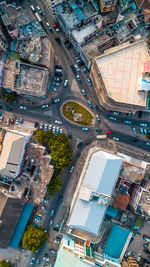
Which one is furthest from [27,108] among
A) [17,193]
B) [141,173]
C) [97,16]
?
[141,173]

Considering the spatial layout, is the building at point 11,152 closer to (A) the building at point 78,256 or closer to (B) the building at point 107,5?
(A) the building at point 78,256

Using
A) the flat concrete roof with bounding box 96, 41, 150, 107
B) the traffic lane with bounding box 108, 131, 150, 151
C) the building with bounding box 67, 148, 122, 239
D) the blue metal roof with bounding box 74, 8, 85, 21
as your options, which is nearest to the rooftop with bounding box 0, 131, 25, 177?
the building with bounding box 67, 148, 122, 239

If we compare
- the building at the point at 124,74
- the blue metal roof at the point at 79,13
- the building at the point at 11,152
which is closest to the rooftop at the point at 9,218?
the building at the point at 11,152

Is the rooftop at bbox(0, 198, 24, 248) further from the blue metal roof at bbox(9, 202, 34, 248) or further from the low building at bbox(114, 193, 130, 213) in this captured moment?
the low building at bbox(114, 193, 130, 213)

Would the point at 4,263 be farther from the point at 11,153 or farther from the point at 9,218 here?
the point at 11,153

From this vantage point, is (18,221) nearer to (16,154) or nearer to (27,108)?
(16,154)

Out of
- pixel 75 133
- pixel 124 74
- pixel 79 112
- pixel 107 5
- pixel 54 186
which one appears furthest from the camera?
pixel 75 133

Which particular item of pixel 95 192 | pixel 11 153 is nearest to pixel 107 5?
pixel 11 153
